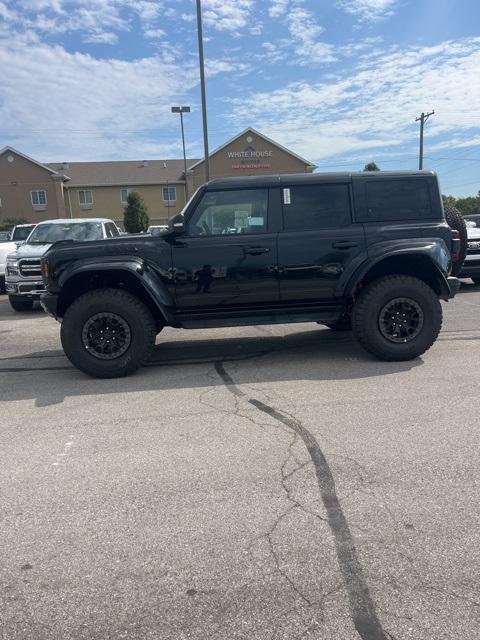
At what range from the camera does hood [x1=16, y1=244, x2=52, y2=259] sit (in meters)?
10.9

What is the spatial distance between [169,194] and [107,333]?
48058 mm

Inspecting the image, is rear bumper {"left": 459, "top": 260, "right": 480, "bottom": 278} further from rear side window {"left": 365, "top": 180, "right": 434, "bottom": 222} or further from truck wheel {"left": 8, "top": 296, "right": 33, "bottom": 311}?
truck wheel {"left": 8, "top": 296, "right": 33, "bottom": 311}

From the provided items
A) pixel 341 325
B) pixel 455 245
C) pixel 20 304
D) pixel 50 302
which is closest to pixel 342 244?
pixel 455 245

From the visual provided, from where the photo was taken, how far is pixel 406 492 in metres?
3.21

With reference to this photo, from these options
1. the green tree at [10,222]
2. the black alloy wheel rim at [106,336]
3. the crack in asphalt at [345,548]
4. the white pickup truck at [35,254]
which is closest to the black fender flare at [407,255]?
the crack in asphalt at [345,548]

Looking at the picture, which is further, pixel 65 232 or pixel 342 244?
pixel 65 232

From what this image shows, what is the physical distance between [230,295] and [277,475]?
9.45ft

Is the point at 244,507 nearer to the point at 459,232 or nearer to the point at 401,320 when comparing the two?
the point at 401,320

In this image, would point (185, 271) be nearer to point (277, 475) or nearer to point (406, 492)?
point (277, 475)

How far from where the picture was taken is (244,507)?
3.11m

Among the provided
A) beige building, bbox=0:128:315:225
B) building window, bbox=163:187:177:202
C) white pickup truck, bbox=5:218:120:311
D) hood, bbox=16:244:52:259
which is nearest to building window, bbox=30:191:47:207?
beige building, bbox=0:128:315:225

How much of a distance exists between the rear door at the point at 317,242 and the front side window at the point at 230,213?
28 cm

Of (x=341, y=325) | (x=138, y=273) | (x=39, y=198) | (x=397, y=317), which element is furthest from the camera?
(x=39, y=198)

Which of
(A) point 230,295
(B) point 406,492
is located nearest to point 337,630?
(B) point 406,492
